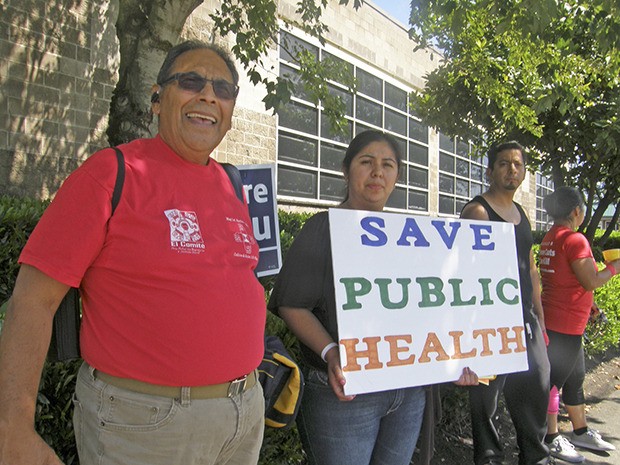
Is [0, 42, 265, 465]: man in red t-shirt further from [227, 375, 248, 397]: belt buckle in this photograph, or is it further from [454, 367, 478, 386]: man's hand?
[454, 367, 478, 386]: man's hand

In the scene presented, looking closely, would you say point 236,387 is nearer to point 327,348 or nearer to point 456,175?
point 327,348

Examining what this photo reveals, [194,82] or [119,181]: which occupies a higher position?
[194,82]

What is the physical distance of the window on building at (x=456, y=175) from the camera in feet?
53.3

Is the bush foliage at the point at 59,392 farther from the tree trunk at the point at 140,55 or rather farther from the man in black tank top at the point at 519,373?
the tree trunk at the point at 140,55

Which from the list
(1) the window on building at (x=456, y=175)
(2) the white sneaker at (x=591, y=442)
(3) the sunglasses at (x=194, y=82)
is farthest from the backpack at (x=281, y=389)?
(1) the window on building at (x=456, y=175)

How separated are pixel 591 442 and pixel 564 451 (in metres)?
0.43

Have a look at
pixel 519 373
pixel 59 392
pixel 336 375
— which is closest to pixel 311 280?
pixel 336 375

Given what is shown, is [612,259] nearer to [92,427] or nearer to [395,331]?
[395,331]

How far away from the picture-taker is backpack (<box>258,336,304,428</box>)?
2.07 meters

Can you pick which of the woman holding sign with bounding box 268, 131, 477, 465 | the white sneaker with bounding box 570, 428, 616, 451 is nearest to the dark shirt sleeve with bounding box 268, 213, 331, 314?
the woman holding sign with bounding box 268, 131, 477, 465

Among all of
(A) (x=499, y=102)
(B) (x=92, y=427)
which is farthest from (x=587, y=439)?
(B) (x=92, y=427)

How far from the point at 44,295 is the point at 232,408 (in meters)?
0.61

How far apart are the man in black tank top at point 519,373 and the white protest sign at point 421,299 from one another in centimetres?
68

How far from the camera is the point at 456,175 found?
1702 centimetres
